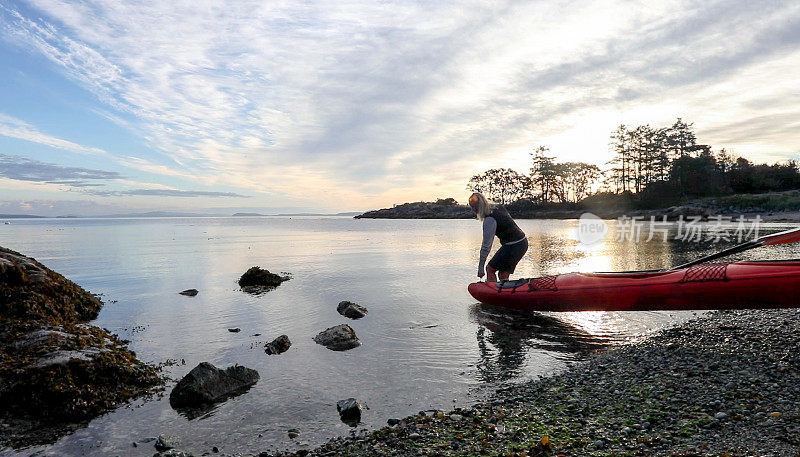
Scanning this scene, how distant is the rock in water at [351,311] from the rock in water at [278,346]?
10.4 feet

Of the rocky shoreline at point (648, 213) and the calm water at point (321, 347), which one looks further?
the rocky shoreline at point (648, 213)

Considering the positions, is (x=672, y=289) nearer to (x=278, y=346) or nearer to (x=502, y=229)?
(x=502, y=229)

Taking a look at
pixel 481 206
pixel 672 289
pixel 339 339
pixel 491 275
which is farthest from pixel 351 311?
pixel 672 289

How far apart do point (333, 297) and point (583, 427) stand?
1213cm

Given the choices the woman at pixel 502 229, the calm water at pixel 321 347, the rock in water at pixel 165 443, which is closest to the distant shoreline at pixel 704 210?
the calm water at pixel 321 347

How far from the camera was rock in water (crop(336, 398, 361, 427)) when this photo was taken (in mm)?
6047

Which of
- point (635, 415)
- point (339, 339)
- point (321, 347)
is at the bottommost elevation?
point (321, 347)

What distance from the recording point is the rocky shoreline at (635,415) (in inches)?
182

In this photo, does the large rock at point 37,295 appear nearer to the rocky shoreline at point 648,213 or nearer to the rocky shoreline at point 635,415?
the rocky shoreline at point 635,415

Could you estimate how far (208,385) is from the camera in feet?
22.8

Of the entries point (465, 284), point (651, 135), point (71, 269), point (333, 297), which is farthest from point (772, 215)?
point (71, 269)

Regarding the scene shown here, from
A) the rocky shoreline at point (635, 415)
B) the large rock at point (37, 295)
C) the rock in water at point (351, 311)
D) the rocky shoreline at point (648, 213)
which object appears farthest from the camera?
the rocky shoreline at point (648, 213)

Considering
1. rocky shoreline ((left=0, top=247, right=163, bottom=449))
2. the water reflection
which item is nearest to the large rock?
rocky shoreline ((left=0, top=247, right=163, bottom=449))

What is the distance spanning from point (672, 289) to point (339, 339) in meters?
7.45
